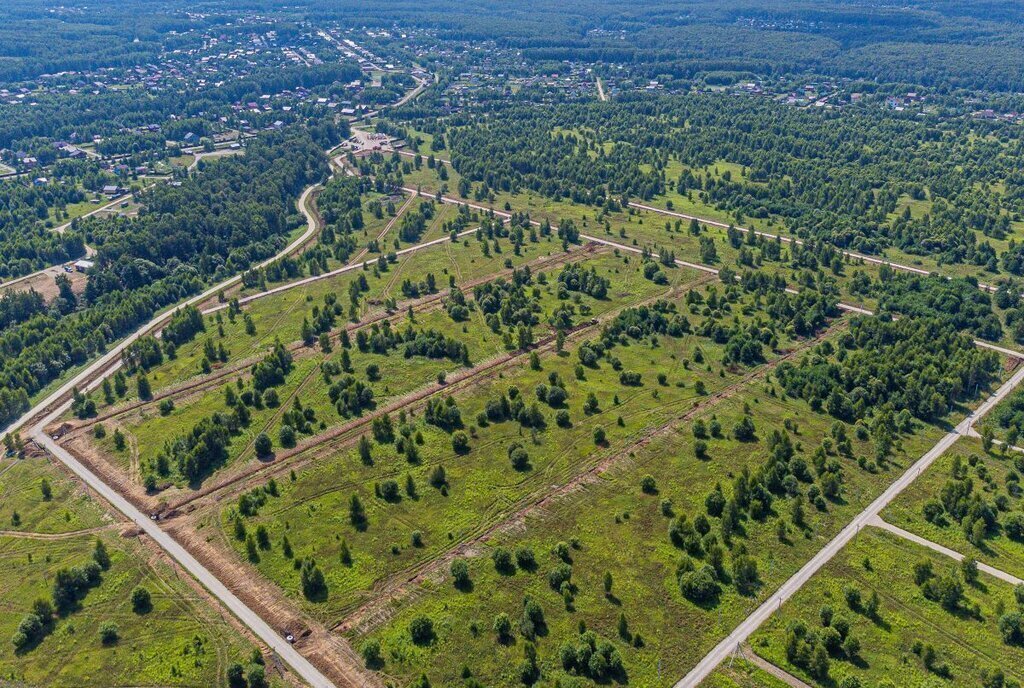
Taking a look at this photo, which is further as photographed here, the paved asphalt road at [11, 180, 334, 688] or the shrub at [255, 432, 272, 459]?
the shrub at [255, 432, 272, 459]

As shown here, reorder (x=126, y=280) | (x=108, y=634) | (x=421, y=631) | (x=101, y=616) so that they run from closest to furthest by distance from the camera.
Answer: (x=421, y=631) < (x=108, y=634) < (x=101, y=616) < (x=126, y=280)

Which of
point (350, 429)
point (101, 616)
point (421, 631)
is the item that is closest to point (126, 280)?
point (350, 429)

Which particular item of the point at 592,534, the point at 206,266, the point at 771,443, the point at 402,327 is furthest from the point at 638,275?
the point at 206,266

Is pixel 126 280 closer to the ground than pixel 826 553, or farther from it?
closer to the ground

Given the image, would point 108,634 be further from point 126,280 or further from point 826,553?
point 126,280

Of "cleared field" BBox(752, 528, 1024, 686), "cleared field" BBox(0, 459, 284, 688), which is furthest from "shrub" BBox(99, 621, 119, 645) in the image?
"cleared field" BBox(752, 528, 1024, 686)

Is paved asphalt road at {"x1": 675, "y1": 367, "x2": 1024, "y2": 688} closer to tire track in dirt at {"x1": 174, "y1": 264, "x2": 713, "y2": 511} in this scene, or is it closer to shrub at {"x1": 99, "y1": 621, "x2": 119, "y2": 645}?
tire track in dirt at {"x1": 174, "y1": 264, "x2": 713, "y2": 511}

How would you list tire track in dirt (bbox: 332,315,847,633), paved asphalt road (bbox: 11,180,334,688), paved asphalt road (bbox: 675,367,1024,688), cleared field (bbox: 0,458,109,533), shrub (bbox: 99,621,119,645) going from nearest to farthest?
1. paved asphalt road (bbox: 675,367,1024,688)
2. paved asphalt road (bbox: 11,180,334,688)
3. shrub (bbox: 99,621,119,645)
4. tire track in dirt (bbox: 332,315,847,633)
5. cleared field (bbox: 0,458,109,533)

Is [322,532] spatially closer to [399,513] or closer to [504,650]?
[399,513]

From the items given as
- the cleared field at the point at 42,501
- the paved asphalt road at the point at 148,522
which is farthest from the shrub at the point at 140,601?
the cleared field at the point at 42,501
